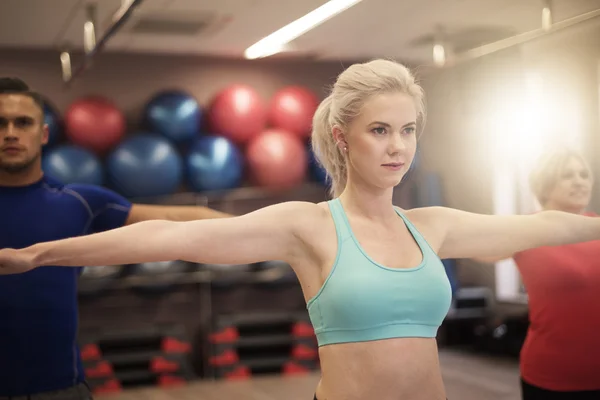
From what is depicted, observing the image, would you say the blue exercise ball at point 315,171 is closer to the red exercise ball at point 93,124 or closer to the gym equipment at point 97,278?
the red exercise ball at point 93,124

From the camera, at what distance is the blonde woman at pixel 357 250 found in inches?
A: 65.2

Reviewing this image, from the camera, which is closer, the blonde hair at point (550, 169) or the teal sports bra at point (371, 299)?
the teal sports bra at point (371, 299)

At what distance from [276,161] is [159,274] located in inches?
57.1

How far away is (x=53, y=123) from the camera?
231 inches

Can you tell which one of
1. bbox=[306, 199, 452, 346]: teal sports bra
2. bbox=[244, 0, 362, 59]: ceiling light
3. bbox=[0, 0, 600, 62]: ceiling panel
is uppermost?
bbox=[0, 0, 600, 62]: ceiling panel

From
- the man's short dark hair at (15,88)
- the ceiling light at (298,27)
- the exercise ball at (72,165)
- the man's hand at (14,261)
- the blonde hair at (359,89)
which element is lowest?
the man's hand at (14,261)

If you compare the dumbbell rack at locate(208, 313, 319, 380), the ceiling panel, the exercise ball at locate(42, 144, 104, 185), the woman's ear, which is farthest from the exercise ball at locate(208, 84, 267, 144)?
the woman's ear

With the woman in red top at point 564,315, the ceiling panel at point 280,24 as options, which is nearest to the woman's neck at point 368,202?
the woman in red top at point 564,315

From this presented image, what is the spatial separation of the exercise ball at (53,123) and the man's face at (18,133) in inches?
137

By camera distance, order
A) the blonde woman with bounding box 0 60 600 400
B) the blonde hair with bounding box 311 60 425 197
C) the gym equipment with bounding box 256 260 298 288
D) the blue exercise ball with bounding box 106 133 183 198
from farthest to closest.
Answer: the gym equipment with bounding box 256 260 298 288, the blue exercise ball with bounding box 106 133 183 198, the blonde hair with bounding box 311 60 425 197, the blonde woman with bounding box 0 60 600 400

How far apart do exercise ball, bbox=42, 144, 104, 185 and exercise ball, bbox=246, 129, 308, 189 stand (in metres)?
1.31

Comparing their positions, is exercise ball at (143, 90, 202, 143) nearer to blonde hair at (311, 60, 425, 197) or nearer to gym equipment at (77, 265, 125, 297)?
gym equipment at (77, 265, 125, 297)

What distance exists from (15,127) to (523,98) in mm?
3713

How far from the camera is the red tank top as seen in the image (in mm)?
2426
